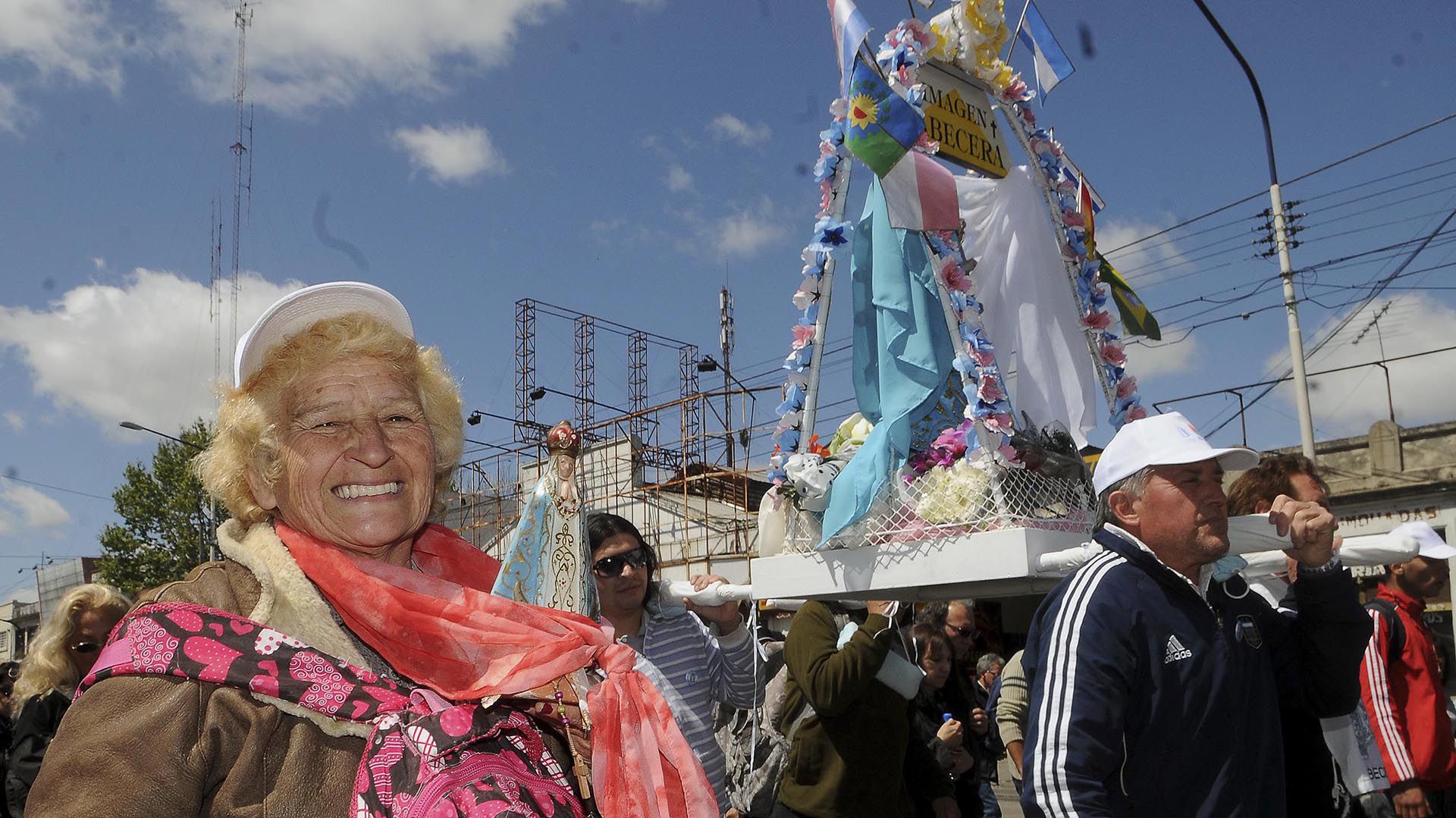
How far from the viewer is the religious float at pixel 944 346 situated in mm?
3840

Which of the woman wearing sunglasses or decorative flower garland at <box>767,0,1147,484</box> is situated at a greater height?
decorative flower garland at <box>767,0,1147,484</box>

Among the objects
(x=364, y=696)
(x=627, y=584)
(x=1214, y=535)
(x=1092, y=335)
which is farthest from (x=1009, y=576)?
(x=364, y=696)

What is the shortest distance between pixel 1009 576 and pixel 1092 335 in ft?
5.33

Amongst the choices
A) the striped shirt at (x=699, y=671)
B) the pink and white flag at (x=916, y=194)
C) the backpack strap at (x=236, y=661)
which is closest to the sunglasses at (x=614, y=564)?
the striped shirt at (x=699, y=671)

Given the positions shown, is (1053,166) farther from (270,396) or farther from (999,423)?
(270,396)

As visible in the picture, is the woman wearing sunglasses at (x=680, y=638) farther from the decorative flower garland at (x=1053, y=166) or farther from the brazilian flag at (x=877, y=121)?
the decorative flower garland at (x=1053, y=166)

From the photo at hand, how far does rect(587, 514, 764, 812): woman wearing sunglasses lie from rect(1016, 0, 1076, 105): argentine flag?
2973 millimetres

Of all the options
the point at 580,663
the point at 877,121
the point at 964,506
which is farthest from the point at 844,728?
the point at 580,663

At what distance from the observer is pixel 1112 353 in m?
4.76

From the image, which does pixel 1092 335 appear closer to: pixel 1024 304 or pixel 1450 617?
pixel 1024 304

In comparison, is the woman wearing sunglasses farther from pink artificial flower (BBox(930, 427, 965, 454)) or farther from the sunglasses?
pink artificial flower (BBox(930, 427, 965, 454))

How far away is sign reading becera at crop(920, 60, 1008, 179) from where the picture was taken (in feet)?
14.7

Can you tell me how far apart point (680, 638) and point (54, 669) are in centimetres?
319

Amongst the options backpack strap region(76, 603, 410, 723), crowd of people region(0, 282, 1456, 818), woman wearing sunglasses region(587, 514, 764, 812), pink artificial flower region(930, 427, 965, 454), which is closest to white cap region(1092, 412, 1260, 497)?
crowd of people region(0, 282, 1456, 818)
